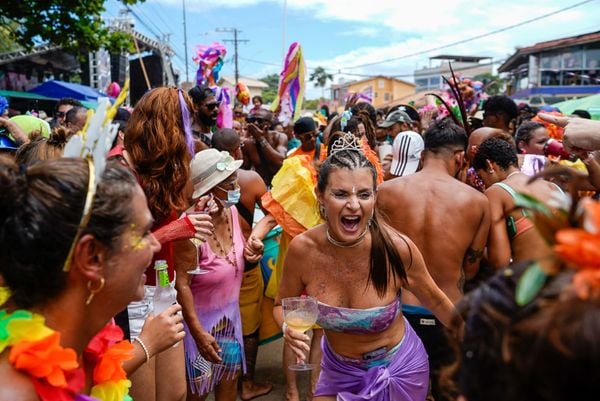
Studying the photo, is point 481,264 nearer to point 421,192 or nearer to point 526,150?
point 421,192

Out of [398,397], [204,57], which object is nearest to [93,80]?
[204,57]

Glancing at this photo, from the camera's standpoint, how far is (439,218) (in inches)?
155

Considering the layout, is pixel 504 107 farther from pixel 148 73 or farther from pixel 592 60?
pixel 592 60

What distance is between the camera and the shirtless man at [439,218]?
392 cm

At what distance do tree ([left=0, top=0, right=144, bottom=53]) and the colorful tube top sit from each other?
503 inches

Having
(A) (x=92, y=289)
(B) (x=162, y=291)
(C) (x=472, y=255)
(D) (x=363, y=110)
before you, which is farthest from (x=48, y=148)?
(D) (x=363, y=110)

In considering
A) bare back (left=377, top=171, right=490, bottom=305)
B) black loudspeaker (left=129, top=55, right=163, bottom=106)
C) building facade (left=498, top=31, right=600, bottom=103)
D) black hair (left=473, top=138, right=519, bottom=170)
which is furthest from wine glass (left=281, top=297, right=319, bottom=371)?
building facade (left=498, top=31, right=600, bottom=103)

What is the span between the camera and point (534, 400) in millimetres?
1042

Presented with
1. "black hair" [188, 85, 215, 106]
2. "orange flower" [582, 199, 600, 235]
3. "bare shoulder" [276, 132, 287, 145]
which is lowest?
"bare shoulder" [276, 132, 287, 145]

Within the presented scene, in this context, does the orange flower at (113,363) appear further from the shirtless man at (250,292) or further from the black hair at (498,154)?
the black hair at (498,154)

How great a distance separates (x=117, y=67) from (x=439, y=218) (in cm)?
3204

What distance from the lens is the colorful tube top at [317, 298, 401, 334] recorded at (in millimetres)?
2938

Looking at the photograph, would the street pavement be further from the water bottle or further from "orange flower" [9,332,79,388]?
"orange flower" [9,332,79,388]

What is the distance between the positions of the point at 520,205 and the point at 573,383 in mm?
356
